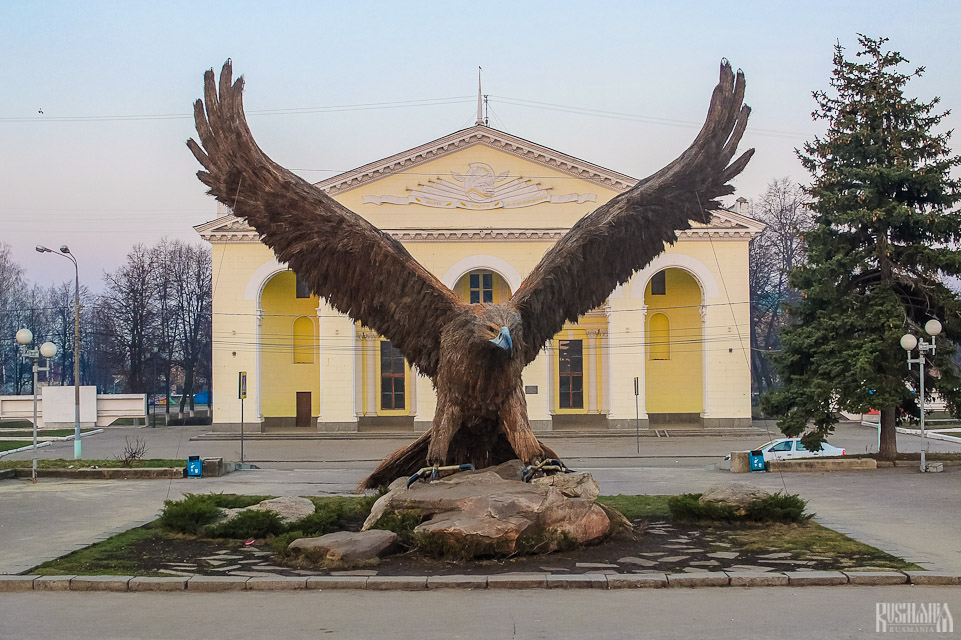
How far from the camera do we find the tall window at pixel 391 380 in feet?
144

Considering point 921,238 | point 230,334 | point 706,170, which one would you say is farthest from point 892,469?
point 230,334

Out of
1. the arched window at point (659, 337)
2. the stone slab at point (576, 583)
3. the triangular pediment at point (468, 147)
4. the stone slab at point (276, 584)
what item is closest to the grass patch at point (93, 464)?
the stone slab at point (276, 584)

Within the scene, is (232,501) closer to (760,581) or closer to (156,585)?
(156,585)

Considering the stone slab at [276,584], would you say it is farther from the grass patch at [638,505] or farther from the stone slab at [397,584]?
the grass patch at [638,505]

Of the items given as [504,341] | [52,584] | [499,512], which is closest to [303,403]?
[504,341]

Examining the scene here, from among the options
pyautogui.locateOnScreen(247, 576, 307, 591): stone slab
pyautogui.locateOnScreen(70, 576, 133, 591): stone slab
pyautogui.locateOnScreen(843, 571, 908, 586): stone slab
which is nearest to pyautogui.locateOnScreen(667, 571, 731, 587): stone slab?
pyautogui.locateOnScreen(843, 571, 908, 586): stone slab

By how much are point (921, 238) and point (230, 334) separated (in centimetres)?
3052

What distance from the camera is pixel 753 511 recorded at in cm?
1173

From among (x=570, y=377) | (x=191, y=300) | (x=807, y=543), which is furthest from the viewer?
(x=191, y=300)

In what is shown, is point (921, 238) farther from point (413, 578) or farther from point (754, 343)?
point (754, 343)

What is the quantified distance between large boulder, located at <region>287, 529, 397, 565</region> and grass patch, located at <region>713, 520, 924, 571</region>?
4.17 meters

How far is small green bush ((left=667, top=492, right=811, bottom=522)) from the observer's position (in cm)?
1170

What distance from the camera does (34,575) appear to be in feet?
28.8

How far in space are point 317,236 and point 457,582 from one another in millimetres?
5138
